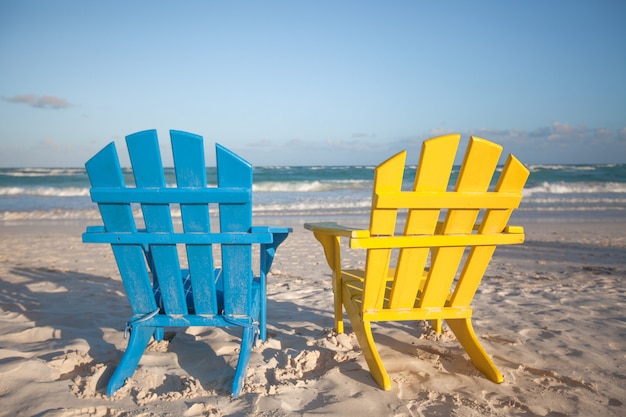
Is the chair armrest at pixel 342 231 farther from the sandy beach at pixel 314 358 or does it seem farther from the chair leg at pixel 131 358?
the chair leg at pixel 131 358

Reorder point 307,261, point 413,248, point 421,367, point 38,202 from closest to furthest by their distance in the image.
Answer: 1. point 413,248
2. point 421,367
3. point 307,261
4. point 38,202

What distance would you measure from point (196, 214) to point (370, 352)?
46.6 inches

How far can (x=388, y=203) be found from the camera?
6.38 feet

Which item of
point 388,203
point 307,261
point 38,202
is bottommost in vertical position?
point 38,202

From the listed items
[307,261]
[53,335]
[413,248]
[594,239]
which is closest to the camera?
[413,248]

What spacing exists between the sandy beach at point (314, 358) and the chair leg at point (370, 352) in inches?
2.1

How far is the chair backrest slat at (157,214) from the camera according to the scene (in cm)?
196

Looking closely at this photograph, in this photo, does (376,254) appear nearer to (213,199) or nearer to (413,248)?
(413,248)

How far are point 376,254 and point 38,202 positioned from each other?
A: 15.0 metres

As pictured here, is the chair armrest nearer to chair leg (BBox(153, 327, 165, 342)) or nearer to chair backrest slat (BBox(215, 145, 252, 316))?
chair backrest slat (BBox(215, 145, 252, 316))

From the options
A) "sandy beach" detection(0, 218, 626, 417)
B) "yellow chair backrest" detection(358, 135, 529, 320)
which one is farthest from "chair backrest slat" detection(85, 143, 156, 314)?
"yellow chair backrest" detection(358, 135, 529, 320)

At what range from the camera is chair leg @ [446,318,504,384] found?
89.1 inches

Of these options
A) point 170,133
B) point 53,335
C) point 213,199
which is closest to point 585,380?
point 213,199

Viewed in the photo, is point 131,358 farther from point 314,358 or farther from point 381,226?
point 381,226
